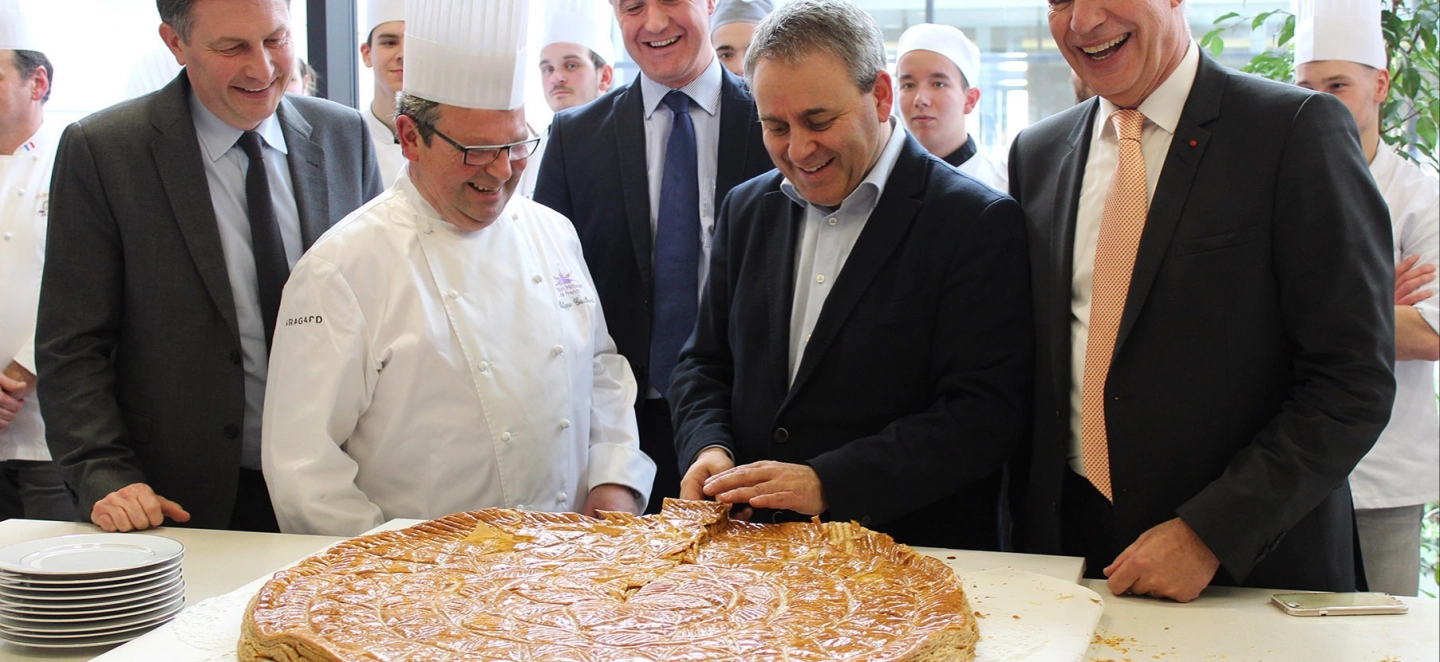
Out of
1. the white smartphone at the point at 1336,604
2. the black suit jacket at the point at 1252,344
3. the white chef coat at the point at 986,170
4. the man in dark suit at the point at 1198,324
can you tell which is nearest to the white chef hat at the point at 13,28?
the white chef coat at the point at 986,170

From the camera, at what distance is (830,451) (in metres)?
1.92

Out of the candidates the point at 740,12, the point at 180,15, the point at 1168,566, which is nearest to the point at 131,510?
the point at 180,15

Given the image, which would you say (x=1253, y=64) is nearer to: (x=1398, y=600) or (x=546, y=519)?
(x=1398, y=600)

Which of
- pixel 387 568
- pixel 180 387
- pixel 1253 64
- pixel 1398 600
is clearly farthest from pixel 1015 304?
pixel 1253 64

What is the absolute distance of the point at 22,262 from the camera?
3164 millimetres

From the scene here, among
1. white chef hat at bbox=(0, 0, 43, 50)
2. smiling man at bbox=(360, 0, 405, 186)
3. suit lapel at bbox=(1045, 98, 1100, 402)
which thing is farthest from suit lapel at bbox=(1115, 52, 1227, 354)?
white chef hat at bbox=(0, 0, 43, 50)

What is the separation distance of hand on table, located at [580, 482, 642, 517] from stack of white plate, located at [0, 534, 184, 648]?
0.81 m

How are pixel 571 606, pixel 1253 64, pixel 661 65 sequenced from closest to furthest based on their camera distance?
1. pixel 571 606
2. pixel 661 65
3. pixel 1253 64

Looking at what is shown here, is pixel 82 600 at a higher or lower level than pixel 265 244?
lower

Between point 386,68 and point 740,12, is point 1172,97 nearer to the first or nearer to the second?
point 740,12

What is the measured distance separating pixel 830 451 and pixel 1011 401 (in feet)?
0.98

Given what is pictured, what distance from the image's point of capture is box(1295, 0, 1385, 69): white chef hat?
2.86m

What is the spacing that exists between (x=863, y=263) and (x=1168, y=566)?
66cm

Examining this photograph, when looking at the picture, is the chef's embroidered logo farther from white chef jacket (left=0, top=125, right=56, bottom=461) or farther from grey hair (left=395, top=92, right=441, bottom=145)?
white chef jacket (left=0, top=125, right=56, bottom=461)
